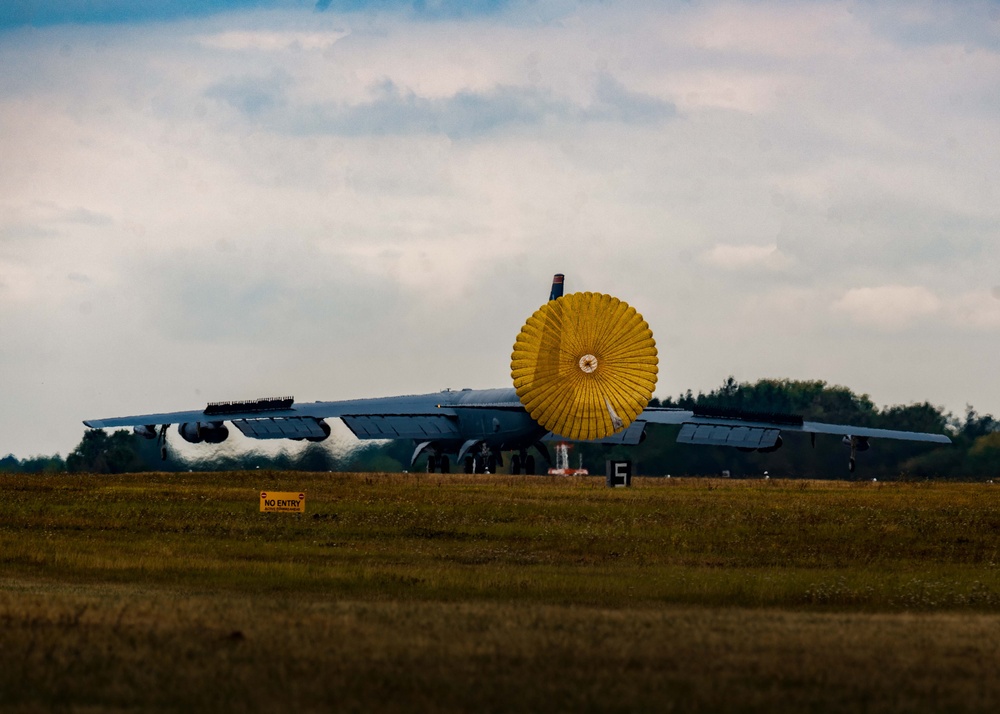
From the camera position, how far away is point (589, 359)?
66.3m

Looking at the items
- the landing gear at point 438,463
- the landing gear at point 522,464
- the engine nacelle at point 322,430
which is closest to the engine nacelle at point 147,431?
the engine nacelle at point 322,430

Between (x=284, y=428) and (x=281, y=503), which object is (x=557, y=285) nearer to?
(x=284, y=428)

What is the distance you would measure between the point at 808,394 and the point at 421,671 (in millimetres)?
104962

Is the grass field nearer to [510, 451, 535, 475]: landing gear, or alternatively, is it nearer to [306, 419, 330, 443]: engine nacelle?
[306, 419, 330, 443]: engine nacelle

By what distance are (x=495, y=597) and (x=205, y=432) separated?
5172 centimetres

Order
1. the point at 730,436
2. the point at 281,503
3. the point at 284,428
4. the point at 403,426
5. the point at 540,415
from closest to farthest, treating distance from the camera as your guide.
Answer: the point at 281,503 < the point at 540,415 < the point at 730,436 < the point at 284,428 < the point at 403,426

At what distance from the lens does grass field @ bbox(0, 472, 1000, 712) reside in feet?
56.0

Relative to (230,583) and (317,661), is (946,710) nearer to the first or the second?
(317,661)

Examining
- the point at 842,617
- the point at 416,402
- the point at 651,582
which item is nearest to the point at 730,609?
the point at 842,617

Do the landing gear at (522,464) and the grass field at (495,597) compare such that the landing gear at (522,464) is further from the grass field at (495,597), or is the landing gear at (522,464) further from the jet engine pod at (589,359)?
the jet engine pod at (589,359)

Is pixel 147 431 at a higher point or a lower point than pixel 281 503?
higher

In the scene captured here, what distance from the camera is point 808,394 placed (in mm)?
119500

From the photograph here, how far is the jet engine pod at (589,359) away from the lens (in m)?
65.5

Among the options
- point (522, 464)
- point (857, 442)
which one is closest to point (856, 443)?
point (857, 442)
